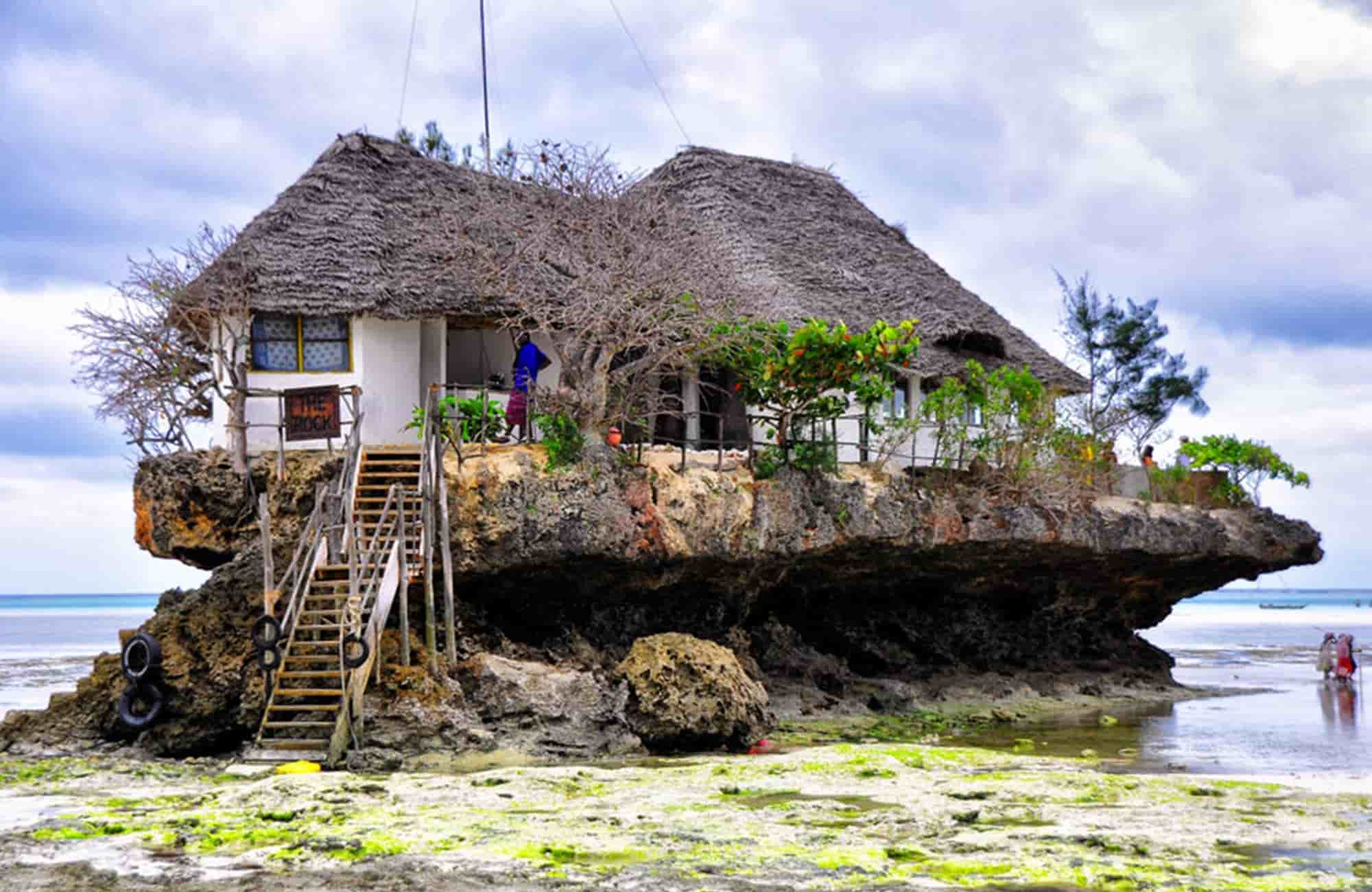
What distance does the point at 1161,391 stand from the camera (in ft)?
114

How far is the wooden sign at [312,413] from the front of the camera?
18.5 m

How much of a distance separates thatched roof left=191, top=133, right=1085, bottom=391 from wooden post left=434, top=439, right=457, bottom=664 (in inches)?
145

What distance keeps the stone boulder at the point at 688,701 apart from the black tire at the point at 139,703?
546 centimetres

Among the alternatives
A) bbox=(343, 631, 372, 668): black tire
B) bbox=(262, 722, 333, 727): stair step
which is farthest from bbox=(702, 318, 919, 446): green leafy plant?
bbox=(262, 722, 333, 727): stair step

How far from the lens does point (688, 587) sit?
21.1 metres

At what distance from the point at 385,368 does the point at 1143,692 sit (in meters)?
14.9

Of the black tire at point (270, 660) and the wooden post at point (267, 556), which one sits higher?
the wooden post at point (267, 556)

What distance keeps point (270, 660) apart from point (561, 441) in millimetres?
4988

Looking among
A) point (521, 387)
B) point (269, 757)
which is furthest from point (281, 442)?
point (269, 757)

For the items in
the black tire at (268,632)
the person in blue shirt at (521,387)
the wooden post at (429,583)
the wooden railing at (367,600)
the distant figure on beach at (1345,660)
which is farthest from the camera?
the distant figure on beach at (1345,660)

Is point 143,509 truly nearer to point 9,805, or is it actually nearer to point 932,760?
point 9,805

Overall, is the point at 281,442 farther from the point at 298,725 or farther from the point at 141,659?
the point at 298,725

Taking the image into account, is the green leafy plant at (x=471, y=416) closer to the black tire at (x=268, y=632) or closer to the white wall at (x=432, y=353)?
the white wall at (x=432, y=353)

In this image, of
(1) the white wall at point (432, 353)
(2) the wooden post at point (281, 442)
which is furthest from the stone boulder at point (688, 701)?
(1) the white wall at point (432, 353)
